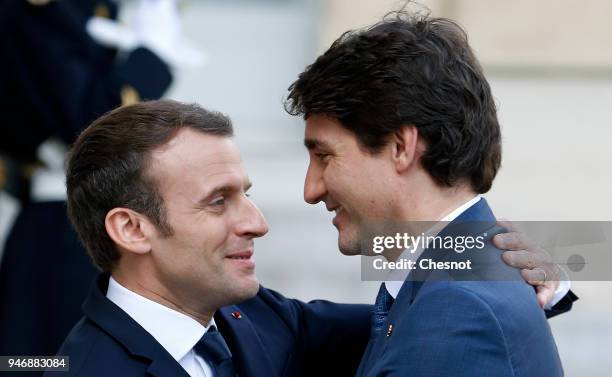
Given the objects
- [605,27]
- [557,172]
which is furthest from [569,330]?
[605,27]

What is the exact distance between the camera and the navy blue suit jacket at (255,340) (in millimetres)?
2646

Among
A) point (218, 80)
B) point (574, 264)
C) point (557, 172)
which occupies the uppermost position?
point (218, 80)

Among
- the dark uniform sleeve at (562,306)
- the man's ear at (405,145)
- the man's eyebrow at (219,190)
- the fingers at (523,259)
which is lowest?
the dark uniform sleeve at (562,306)

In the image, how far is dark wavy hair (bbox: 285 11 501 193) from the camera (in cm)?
271

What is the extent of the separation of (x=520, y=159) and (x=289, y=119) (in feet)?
3.94

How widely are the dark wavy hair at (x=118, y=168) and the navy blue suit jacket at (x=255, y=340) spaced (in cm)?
13

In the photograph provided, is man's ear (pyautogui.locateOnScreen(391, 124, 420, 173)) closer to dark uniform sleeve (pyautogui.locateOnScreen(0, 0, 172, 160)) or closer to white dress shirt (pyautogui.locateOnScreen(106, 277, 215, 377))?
white dress shirt (pyautogui.locateOnScreen(106, 277, 215, 377))

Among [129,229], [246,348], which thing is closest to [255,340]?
[246,348]

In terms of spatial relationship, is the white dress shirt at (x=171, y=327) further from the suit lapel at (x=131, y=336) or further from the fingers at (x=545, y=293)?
the fingers at (x=545, y=293)

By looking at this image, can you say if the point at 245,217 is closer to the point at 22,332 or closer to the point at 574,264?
the point at 574,264

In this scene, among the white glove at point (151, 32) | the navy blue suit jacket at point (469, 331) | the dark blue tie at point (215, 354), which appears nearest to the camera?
the navy blue suit jacket at point (469, 331)

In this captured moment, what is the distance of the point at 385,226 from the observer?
2795 millimetres

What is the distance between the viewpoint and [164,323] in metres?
2.76

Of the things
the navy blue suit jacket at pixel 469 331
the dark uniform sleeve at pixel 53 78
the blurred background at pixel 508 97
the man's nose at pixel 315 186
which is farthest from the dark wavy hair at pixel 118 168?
the blurred background at pixel 508 97
